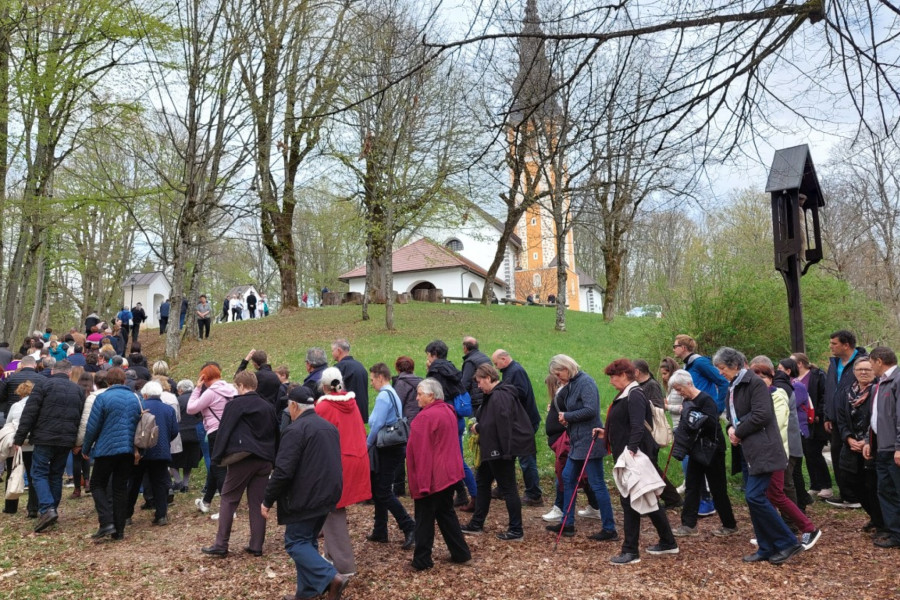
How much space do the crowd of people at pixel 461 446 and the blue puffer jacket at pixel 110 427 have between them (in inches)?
0.6

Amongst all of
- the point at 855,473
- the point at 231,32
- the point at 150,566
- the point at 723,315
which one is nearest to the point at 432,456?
the point at 150,566

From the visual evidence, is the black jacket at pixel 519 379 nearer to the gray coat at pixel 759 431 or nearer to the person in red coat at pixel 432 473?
the person in red coat at pixel 432 473

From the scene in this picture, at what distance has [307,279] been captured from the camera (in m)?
51.0

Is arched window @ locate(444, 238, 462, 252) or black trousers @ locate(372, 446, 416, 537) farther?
arched window @ locate(444, 238, 462, 252)

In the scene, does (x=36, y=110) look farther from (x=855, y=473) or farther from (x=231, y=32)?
(x=855, y=473)

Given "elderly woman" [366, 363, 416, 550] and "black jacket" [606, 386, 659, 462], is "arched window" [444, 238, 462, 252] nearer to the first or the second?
"elderly woman" [366, 363, 416, 550]

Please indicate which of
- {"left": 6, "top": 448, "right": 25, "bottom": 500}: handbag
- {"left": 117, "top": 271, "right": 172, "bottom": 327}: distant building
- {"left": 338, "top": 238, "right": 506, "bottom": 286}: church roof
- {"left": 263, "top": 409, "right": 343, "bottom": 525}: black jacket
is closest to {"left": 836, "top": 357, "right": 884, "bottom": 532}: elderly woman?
{"left": 263, "top": 409, "right": 343, "bottom": 525}: black jacket

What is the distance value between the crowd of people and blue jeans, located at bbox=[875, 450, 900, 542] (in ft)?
0.06

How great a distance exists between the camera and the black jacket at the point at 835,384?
664cm

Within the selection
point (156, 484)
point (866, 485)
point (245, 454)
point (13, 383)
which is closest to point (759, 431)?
point (866, 485)

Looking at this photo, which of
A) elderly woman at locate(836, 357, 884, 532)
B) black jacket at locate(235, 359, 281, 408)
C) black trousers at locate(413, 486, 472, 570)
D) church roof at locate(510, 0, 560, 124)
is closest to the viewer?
church roof at locate(510, 0, 560, 124)

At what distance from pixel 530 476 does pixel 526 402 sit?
0.96m

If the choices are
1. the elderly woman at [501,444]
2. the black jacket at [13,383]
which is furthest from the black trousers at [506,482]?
the black jacket at [13,383]

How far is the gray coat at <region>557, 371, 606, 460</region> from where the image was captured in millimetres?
6410
